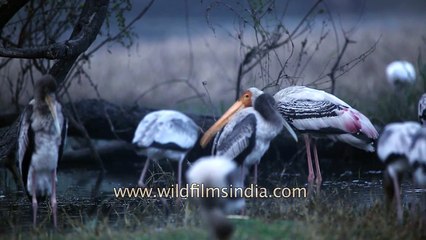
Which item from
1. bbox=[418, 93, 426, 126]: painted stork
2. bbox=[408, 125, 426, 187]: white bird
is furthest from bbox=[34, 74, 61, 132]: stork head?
bbox=[418, 93, 426, 126]: painted stork

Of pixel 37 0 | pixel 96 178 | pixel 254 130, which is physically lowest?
pixel 96 178

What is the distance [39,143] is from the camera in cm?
969

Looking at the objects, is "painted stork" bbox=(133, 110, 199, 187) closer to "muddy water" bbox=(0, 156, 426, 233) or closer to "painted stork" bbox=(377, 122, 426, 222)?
"muddy water" bbox=(0, 156, 426, 233)

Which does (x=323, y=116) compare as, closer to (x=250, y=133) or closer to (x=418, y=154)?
(x=250, y=133)

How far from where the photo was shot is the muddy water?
1019cm

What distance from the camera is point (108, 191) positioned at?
12.2m

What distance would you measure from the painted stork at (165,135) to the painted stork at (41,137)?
82cm

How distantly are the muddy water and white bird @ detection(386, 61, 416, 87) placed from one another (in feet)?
5.21

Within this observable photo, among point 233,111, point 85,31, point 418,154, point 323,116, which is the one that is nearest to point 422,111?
point 323,116

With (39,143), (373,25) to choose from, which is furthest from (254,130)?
(373,25)

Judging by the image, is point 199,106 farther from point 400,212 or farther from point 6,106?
point 400,212

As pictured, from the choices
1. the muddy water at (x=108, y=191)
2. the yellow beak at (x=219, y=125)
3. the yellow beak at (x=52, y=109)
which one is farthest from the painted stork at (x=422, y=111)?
the yellow beak at (x=52, y=109)

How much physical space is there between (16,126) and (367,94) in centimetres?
Answer: 622

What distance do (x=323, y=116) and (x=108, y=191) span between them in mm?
2518
